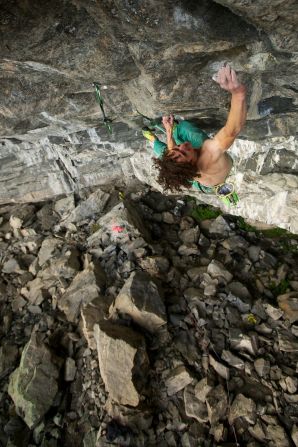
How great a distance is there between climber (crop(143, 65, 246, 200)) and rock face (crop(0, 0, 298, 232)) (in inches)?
18.9

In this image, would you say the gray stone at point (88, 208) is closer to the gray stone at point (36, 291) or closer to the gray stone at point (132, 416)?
the gray stone at point (36, 291)

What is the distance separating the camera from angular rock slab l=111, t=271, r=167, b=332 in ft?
18.9

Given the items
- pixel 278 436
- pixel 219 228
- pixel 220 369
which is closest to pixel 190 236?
pixel 219 228

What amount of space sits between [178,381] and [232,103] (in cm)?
456

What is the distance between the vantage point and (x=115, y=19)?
3.13m

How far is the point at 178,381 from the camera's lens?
5.33m

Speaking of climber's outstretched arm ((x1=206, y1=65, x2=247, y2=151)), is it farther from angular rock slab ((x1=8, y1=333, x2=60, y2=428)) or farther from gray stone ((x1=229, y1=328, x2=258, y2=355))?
angular rock slab ((x1=8, y1=333, x2=60, y2=428))

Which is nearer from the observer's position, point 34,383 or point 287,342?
point 287,342

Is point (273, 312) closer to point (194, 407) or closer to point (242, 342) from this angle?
point (242, 342)

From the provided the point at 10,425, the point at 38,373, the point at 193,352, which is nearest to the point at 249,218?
the point at 193,352

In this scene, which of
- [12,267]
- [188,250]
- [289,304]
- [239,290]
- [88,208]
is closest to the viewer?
[289,304]

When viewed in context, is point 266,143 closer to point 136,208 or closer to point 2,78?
point 136,208

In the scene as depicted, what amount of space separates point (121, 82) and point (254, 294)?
5.09 metres

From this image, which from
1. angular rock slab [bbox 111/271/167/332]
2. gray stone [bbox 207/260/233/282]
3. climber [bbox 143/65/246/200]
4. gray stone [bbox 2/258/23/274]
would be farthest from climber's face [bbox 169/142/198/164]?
gray stone [bbox 2/258/23/274]
